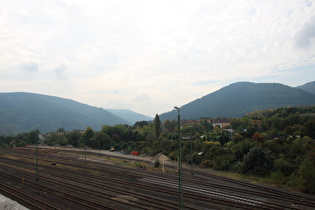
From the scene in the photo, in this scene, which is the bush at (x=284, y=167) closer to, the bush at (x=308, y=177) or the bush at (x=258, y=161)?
the bush at (x=258, y=161)

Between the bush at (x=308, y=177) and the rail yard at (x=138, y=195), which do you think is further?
the bush at (x=308, y=177)

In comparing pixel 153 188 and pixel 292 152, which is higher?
pixel 292 152

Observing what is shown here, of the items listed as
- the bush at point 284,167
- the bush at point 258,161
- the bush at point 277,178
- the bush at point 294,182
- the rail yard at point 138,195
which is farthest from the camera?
the bush at point 258,161

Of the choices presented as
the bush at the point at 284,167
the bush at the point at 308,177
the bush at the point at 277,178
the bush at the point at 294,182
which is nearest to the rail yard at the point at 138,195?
the bush at the point at 308,177

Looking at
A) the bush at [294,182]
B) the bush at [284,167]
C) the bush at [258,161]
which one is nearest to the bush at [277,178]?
the bush at [294,182]

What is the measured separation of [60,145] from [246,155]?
92.7 m

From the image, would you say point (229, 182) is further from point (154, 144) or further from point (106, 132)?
point (106, 132)

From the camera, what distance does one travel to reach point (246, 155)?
40.3 metres

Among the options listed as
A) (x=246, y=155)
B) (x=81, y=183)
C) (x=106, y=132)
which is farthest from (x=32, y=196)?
(x=106, y=132)

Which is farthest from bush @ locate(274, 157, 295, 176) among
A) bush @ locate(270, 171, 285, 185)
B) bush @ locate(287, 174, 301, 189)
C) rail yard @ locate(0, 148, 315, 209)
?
rail yard @ locate(0, 148, 315, 209)

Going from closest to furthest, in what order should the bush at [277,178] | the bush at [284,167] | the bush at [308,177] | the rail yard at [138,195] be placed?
the rail yard at [138,195], the bush at [308,177], the bush at [277,178], the bush at [284,167]

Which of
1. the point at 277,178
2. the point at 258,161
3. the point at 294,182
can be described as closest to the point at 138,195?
the point at 294,182

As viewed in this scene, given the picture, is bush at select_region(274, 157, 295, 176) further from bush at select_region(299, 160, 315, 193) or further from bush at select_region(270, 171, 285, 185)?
bush at select_region(299, 160, 315, 193)

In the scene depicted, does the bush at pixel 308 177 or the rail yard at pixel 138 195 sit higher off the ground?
the bush at pixel 308 177
